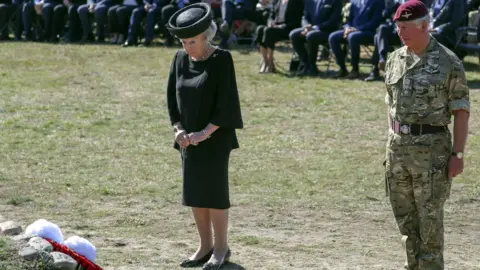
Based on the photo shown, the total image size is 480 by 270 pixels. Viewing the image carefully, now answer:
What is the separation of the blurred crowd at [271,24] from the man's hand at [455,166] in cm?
940

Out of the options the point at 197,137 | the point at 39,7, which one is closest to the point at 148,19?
the point at 39,7

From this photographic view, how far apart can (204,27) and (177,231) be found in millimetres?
2479

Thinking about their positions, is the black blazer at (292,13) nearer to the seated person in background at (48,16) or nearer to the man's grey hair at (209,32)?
the seated person in background at (48,16)

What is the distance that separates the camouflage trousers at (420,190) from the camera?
6.62m

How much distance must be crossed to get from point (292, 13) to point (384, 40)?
231 centimetres

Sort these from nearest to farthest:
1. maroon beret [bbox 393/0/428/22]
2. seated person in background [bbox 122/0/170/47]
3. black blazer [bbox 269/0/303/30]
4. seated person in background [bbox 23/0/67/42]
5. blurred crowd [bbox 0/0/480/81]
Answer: maroon beret [bbox 393/0/428/22] < blurred crowd [bbox 0/0/480/81] < black blazer [bbox 269/0/303/30] < seated person in background [bbox 122/0/170/47] < seated person in background [bbox 23/0/67/42]

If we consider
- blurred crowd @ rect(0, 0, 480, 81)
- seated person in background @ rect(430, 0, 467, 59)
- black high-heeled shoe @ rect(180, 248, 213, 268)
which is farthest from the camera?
blurred crowd @ rect(0, 0, 480, 81)

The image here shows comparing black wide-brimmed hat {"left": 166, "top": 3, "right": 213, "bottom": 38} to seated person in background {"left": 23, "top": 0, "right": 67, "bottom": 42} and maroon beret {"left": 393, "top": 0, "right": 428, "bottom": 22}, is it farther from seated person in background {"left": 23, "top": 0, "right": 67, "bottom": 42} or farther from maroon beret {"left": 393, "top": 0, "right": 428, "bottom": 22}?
seated person in background {"left": 23, "top": 0, "right": 67, "bottom": 42}

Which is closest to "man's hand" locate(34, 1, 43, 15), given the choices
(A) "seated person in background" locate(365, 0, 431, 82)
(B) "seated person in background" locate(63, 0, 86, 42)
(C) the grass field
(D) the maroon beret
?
(B) "seated person in background" locate(63, 0, 86, 42)

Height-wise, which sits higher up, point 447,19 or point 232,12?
point 447,19

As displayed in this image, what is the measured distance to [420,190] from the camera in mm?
6680

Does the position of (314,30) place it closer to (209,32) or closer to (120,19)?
(120,19)

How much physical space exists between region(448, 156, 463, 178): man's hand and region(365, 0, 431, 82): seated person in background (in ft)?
31.0

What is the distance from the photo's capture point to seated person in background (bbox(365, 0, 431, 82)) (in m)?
16.3
